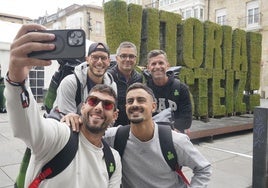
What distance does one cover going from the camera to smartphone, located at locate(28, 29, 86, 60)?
50.6 inches

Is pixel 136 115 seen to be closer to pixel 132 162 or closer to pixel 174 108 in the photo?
pixel 132 162

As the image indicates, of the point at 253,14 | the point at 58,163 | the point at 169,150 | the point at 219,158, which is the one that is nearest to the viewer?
the point at 58,163

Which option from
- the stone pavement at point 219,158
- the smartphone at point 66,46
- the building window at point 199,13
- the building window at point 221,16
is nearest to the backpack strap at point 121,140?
the smartphone at point 66,46

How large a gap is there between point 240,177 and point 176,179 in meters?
3.29

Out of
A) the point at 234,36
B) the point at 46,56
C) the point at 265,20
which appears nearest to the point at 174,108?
the point at 46,56

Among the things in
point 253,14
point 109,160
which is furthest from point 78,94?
point 253,14

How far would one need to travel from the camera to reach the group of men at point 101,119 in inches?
54.2

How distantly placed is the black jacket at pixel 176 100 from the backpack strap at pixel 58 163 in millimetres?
1764

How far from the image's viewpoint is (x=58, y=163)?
180cm

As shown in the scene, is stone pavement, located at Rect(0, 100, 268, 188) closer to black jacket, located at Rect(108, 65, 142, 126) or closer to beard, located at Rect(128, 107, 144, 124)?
black jacket, located at Rect(108, 65, 142, 126)

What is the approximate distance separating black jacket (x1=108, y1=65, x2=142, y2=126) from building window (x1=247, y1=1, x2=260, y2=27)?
26.1 metres

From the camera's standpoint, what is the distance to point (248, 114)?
12180 mm

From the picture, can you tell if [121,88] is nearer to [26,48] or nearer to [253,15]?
[26,48]

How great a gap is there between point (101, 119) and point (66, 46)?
884 mm
